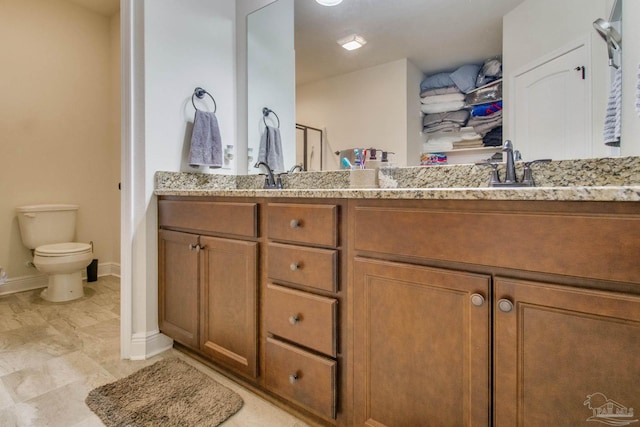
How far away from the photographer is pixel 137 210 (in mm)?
1662

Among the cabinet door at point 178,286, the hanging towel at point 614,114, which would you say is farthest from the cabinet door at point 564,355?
the cabinet door at point 178,286

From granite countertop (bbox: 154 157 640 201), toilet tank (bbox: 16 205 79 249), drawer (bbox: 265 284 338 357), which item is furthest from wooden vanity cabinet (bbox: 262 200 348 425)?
toilet tank (bbox: 16 205 79 249)

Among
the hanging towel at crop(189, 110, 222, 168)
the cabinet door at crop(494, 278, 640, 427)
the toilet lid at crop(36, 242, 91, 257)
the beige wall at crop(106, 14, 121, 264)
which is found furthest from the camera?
the beige wall at crop(106, 14, 121, 264)

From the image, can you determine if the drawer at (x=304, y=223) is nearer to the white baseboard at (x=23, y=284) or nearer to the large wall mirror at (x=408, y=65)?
the large wall mirror at (x=408, y=65)

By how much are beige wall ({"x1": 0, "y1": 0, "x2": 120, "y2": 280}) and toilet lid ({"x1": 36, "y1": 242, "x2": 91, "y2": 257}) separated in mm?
435

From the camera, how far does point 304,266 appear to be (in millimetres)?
1103

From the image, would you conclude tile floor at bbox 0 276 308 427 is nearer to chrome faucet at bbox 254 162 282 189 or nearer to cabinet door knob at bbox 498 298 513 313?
cabinet door knob at bbox 498 298 513 313

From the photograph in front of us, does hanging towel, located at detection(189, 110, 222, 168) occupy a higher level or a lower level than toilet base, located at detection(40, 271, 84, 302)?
higher

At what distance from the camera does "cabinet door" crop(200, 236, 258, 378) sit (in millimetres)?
1278

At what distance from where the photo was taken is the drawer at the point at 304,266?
1029 mm

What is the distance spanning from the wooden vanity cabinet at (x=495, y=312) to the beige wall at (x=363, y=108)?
0.72 meters

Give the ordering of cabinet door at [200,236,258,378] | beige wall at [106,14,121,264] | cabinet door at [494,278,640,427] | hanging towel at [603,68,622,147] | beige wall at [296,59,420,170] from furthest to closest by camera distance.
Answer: beige wall at [106,14,121,264], beige wall at [296,59,420,170], cabinet door at [200,236,258,378], hanging towel at [603,68,622,147], cabinet door at [494,278,640,427]

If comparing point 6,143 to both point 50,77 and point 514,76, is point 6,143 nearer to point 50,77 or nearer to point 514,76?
point 50,77

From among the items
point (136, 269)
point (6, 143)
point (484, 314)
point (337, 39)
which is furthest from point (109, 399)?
point (6, 143)
